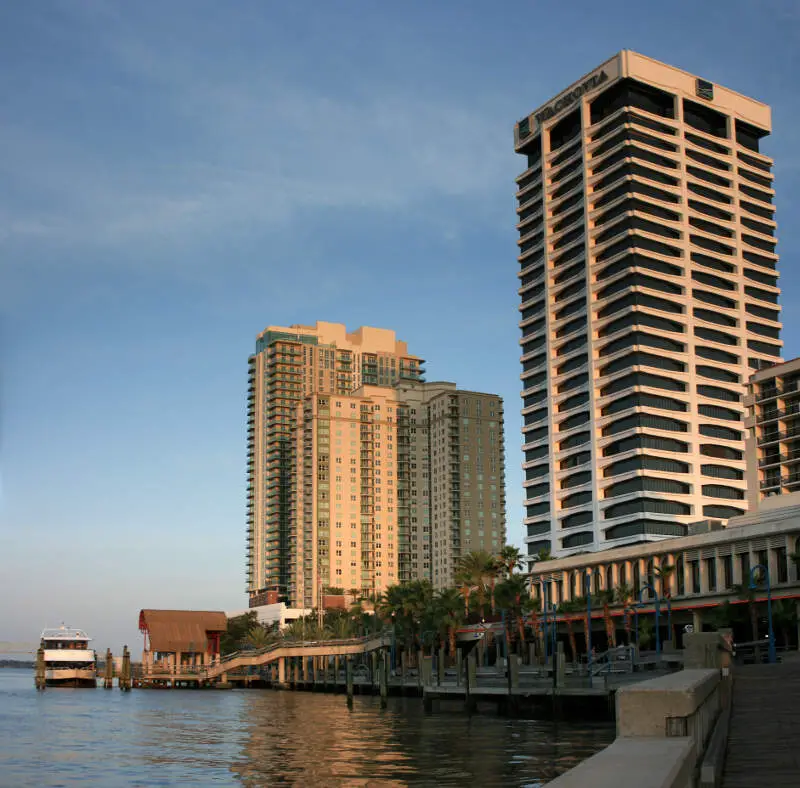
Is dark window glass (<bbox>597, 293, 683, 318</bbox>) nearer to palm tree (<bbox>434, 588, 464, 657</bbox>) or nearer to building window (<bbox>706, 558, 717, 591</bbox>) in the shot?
building window (<bbox>706, 558, 717, 591</bbox>)

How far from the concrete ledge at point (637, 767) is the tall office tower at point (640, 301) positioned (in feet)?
479

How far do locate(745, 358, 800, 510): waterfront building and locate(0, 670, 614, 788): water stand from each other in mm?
76514

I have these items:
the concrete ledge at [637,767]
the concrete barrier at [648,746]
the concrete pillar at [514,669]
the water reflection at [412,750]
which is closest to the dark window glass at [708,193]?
the water reflection at [412,750]

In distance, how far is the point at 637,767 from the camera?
26.4 feet

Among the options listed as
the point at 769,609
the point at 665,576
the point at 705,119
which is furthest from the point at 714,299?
the point at 769,609

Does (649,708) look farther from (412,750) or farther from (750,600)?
(750,600)

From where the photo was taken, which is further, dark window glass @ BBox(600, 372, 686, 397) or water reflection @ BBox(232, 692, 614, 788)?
dark window glass @ BBox(600, 372, 686, 397)

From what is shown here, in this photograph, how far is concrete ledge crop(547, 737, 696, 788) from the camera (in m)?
7.01

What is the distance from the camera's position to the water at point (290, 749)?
38.2 m

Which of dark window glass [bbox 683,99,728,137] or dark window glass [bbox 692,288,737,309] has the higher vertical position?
dark window glass [bbox 683,99,728,137]

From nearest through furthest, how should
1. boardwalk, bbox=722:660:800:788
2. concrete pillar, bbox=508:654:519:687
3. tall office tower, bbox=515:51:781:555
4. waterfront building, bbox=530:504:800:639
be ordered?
boardwalk, bbox=722:660:800:788, concrete pillar, bbox=508:654:519:687, waterfront building, bbox=530:504:800:639, tall office tower, bbox=515:51:781:555

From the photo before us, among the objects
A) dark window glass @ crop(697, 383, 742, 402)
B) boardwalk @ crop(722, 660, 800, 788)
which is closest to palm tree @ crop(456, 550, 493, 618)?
dark window glass @ crop(697, 383, 742, 402)

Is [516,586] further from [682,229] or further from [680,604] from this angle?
[682,229]

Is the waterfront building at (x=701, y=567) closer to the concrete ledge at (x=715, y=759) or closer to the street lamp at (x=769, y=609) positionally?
the street lamp at (x=769, y=609)
